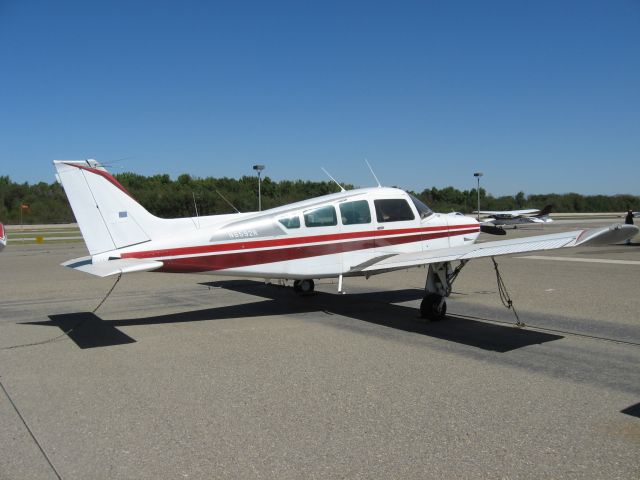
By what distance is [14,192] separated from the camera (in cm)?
7156

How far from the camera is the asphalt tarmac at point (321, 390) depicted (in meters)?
3.84

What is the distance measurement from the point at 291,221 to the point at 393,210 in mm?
2087

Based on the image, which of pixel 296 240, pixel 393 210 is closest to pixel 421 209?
pixel 393 210

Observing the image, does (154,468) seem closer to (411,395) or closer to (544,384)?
(411,395)

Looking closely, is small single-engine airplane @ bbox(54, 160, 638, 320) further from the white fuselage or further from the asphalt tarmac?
the asphalt tarmac

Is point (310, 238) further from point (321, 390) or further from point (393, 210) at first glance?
point (321, 390)

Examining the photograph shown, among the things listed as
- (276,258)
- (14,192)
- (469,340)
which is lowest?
(469,340)

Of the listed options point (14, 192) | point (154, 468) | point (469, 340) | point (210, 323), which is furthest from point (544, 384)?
point (14, 192)

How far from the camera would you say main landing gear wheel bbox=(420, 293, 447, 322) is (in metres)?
8.92

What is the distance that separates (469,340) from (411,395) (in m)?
2.64

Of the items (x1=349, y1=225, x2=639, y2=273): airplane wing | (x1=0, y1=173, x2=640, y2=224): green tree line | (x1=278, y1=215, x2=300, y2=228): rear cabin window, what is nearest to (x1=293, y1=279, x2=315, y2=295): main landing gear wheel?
(x1=349, y1=225, x2=639, y2=273): airplane wing

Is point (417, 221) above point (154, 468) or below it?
above

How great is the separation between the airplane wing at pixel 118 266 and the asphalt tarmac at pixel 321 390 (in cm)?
107

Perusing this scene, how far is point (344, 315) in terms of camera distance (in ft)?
31.8
